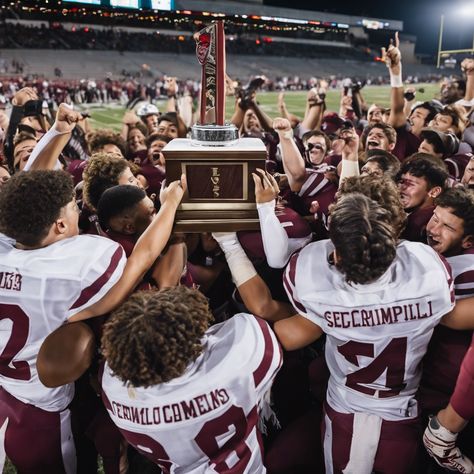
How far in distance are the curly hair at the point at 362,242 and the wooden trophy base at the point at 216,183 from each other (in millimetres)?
442

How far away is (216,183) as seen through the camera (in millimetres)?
1714

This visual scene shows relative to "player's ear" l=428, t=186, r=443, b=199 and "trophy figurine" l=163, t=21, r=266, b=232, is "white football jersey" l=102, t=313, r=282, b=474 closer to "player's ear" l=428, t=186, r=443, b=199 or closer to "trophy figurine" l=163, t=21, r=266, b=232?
"trophy figurine" l=163, t=21, r=266, b=232

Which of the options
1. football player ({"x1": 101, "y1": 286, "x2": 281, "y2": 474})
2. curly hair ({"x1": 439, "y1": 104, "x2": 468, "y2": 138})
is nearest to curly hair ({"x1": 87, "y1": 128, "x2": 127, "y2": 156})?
football player ({"x1": 101, "y1": 286, "x2": 281, "y2": 474})

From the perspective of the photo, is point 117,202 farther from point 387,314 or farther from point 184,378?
point 387,314

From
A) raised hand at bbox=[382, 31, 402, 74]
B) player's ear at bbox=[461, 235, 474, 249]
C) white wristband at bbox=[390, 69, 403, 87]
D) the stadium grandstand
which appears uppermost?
the stadium grandstand

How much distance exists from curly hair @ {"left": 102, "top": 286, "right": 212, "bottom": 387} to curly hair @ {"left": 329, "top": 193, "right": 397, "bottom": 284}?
0.48m

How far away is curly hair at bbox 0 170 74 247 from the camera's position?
139 centimetres

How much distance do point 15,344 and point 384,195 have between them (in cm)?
139

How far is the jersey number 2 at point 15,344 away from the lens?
1.44m

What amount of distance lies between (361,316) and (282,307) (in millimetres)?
336

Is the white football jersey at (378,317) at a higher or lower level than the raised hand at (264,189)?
lower

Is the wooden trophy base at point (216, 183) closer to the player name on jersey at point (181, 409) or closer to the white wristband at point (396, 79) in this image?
the player name on jersey at point (181, 409)

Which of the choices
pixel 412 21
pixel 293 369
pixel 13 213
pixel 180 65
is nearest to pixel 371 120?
pixel 293 369

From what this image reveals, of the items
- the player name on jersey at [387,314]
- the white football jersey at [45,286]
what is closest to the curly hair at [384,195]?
the player name on jersey at [387,314]
